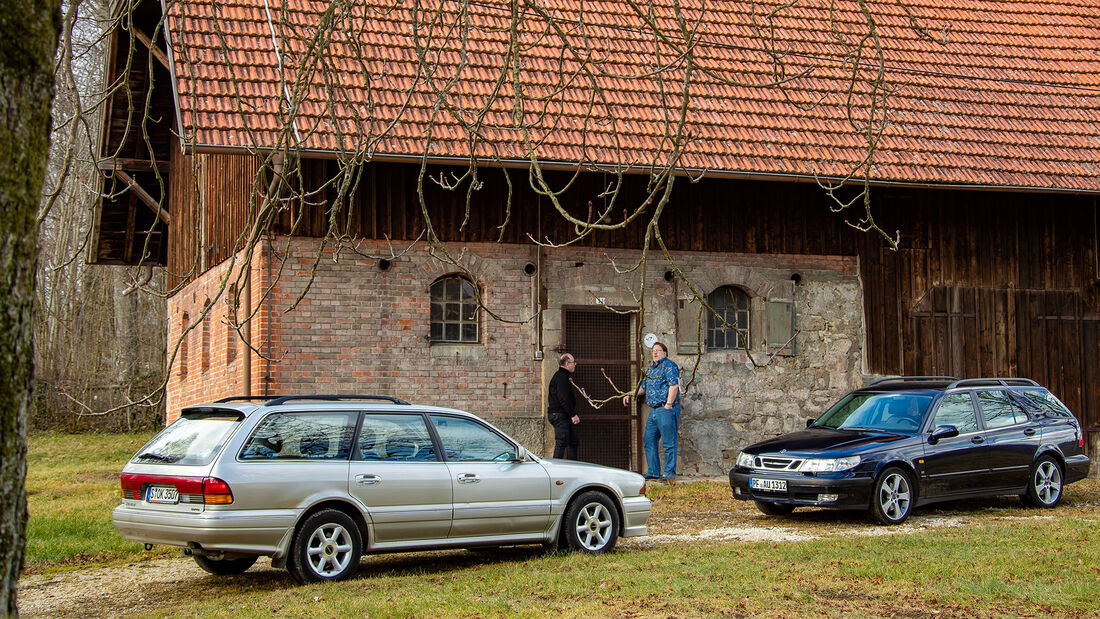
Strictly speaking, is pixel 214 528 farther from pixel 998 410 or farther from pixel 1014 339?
pixel 1014 339

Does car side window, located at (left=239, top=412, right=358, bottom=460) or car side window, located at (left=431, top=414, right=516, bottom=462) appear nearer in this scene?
car side window, located at (left=239, top=412, right=358, bottom=460)

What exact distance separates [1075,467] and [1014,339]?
475 cm

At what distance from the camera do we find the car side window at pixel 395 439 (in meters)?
9.23

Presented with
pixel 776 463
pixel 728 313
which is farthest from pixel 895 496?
pixel 728 313

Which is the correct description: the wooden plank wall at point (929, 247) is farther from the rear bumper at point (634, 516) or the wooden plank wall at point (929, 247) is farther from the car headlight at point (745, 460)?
the rear bumper at point (634, 516)

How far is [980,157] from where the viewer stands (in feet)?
54.5

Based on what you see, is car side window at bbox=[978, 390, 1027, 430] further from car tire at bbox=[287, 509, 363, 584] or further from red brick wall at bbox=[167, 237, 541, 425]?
car tire at bbox=[287, 509, 363, 584]

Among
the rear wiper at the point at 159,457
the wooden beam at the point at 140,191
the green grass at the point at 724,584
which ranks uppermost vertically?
the wooden beam at the point at 140,191

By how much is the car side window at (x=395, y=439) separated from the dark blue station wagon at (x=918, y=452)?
4.16 meters

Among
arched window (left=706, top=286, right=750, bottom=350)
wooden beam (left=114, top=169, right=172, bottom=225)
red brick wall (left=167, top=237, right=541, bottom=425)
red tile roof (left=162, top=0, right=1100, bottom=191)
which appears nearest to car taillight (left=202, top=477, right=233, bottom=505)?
wooden beam (left=114, top=169, right=172, bottom=225)

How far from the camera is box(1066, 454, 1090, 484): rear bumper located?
43.9ft

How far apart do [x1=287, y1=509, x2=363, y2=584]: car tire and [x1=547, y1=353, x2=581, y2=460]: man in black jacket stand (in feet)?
21.7

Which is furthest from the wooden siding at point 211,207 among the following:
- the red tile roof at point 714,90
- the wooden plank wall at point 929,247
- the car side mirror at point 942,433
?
the car side mirror at point 942,433

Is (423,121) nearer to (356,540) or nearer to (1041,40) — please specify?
(356,540)
